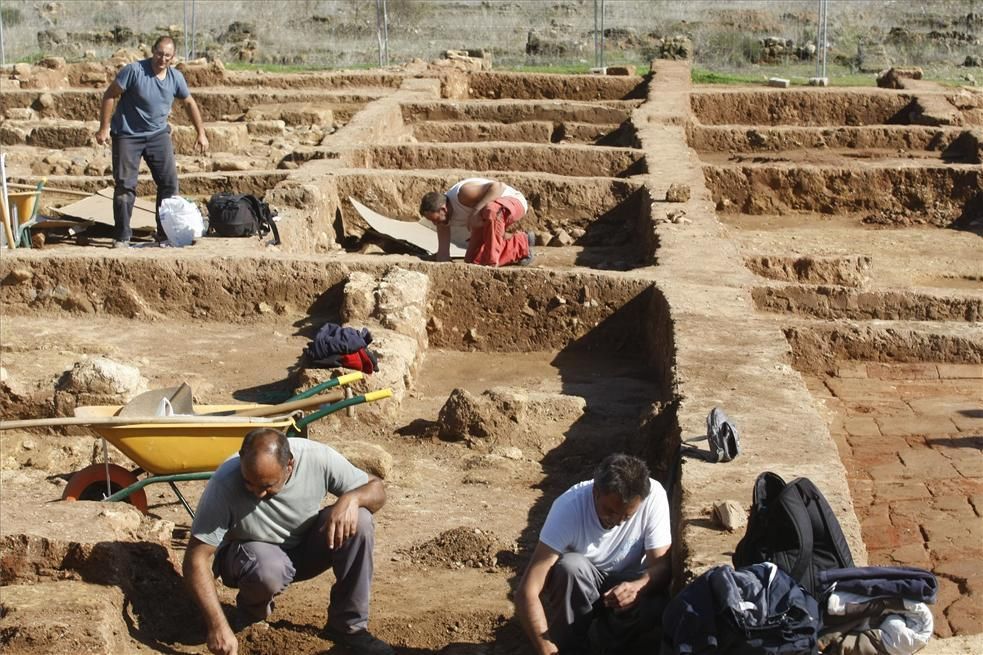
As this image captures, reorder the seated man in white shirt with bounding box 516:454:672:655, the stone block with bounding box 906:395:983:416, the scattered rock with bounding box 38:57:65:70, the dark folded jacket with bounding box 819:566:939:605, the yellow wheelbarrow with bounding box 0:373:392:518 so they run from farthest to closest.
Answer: the scattered rock with bounding box 38:57:65:70, the stone block with bounding box 906:395:983:416, the yellow wheelbarrow with bounding box 0:373:392:518, the seated man in white shirt with bounding box 516:454:672:655, the dark folded jacket with bounding box 819:566:939:605

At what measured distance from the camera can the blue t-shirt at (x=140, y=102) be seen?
11102 mm

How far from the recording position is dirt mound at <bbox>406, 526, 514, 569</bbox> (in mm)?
6480

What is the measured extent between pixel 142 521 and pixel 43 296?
14.1 ft

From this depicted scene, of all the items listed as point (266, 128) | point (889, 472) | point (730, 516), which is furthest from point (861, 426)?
point (266, 128)

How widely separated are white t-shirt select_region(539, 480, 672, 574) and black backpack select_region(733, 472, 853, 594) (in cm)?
32

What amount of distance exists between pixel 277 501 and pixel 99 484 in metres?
1.65

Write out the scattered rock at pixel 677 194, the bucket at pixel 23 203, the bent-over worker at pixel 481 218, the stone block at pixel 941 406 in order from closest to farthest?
the stone block at pixel 941 406 → the bent-over worker at pixel 481 218 → the bucket at pixel 23 203 → the scattered rock at pixel 677 194

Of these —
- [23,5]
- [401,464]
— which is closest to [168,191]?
[401,464]

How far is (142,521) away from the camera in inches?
246

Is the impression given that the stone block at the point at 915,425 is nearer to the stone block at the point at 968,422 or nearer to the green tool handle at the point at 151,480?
the stone block at the point at 968,422

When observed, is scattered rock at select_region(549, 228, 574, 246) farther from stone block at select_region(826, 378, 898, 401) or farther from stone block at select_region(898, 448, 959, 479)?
stone block at select_region(898, 448, 959, 479)

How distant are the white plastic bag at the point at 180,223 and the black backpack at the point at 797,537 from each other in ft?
→ 21.6

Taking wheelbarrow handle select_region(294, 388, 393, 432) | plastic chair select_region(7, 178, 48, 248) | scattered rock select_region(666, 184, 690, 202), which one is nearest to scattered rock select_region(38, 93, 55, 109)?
plastic chair select_region(7, 178, 48, 248)

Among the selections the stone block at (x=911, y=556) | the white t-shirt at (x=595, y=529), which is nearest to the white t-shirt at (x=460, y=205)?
the stone block at (x=911, y=556)
